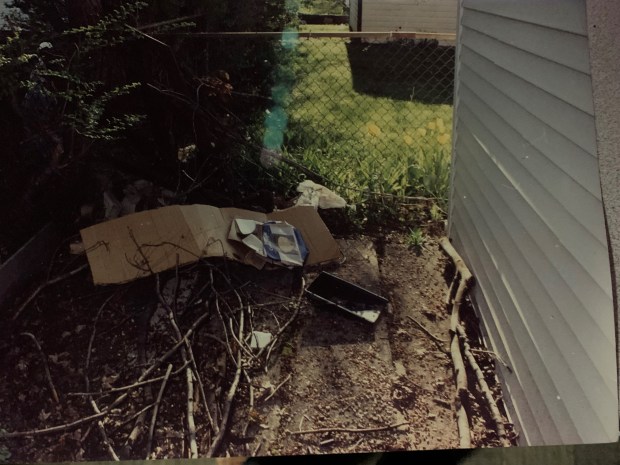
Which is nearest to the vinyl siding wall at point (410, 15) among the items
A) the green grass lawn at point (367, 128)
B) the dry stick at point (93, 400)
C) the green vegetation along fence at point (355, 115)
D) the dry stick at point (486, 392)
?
the green vegetation along fence at point (355, 115)

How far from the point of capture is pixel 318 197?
3.52 meters

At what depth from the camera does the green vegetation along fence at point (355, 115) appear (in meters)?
3.69

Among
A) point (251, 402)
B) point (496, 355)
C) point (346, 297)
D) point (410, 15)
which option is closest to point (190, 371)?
point (251, 402)

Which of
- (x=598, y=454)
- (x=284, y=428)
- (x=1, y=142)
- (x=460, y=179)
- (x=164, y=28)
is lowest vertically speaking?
(x=284, y=428)

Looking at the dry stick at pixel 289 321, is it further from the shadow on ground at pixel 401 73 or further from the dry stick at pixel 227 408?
the shadow on ground at pixel 401 73

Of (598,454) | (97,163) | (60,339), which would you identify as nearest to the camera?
(598,454)

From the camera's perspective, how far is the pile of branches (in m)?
1.95

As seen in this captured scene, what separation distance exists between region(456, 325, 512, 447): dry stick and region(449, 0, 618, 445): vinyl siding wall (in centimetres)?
7

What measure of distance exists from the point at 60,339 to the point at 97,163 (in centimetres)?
119

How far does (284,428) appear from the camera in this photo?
2012 mm

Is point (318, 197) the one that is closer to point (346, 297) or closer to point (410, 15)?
point (346, 297)

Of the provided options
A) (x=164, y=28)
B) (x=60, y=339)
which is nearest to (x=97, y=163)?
(x=164, y=28)

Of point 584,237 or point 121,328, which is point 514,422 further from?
point 121,328

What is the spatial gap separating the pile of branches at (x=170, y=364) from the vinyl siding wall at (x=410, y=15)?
23.8 feet
